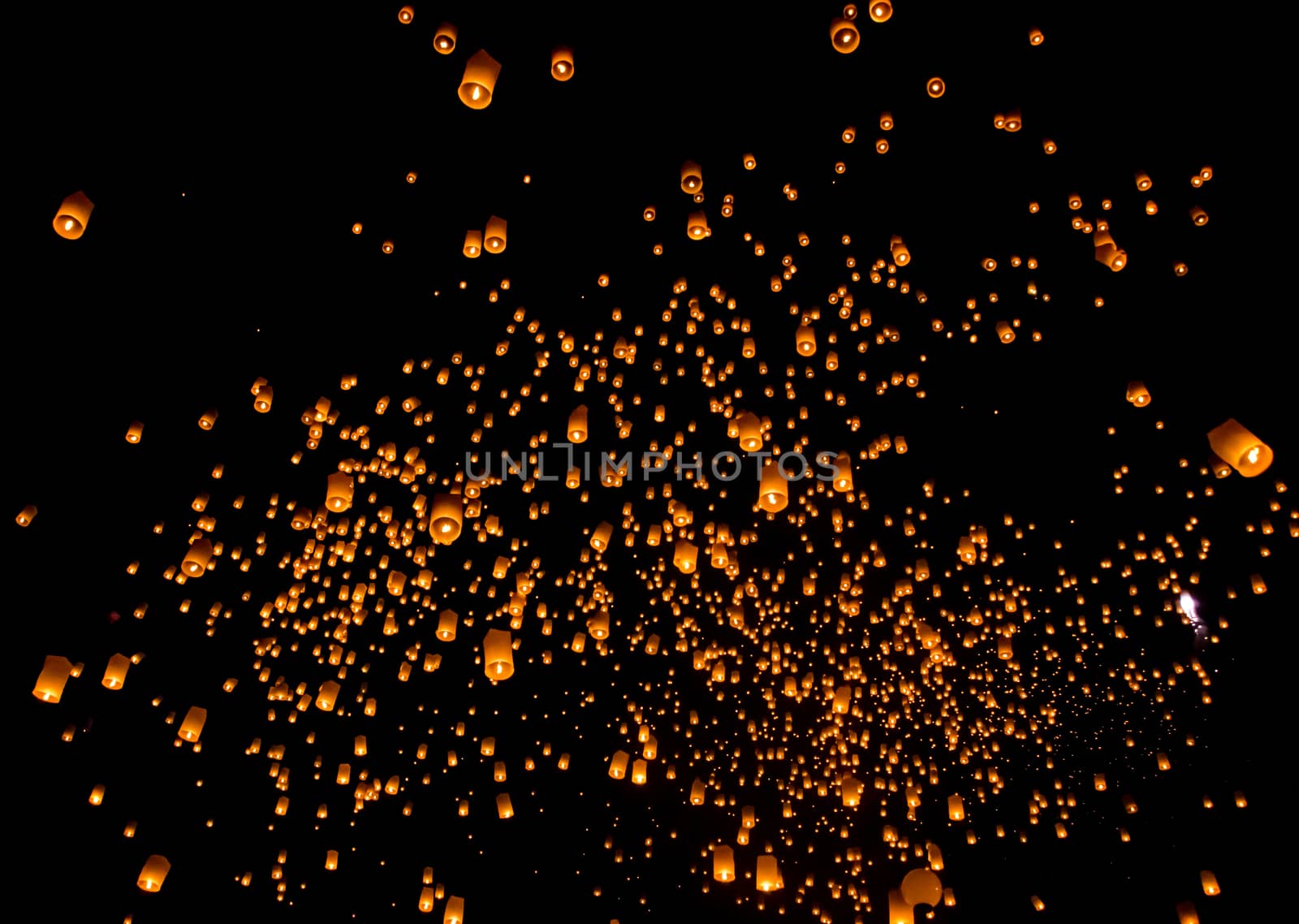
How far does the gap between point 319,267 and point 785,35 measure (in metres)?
3.08

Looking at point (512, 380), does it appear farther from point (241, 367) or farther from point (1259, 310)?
point (1259, 310)

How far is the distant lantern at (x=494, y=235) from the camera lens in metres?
3.89

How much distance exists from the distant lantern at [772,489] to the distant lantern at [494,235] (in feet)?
5.19

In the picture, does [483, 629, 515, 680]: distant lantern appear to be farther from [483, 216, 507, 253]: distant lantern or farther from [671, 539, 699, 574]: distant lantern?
[483, 216, 507, 253]: distant lantern

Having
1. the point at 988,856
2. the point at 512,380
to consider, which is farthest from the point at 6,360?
the point at 988,856

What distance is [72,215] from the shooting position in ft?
11.9

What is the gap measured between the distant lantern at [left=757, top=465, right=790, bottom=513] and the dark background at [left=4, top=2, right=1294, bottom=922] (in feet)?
6.78

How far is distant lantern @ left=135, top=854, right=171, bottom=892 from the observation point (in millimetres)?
5895

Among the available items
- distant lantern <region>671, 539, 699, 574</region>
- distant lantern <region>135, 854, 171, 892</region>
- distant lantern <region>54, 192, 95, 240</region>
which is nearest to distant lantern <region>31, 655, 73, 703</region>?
distant lantern <region>135, 854, 171, 892</region>

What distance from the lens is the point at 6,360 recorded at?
521 centimetres

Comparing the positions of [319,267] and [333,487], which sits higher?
[319,267]

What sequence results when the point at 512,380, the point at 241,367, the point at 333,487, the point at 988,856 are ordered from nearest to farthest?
1. the point at 333,487
2. the point at 241,367
3. the point at 512,380
4. the point at 988,856

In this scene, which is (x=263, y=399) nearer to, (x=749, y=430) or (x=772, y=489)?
(x=749, y=430)

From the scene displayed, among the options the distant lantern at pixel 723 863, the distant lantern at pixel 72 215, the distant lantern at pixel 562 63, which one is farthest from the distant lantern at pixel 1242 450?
the distant lantern at pixel 72 215
